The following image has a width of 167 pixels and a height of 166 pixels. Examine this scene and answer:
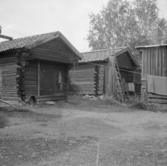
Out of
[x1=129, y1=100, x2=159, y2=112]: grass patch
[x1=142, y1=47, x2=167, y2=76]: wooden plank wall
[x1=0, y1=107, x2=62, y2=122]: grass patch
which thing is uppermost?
[x1=142, y1=47, x2=167, y2=76]: wooden plank wall

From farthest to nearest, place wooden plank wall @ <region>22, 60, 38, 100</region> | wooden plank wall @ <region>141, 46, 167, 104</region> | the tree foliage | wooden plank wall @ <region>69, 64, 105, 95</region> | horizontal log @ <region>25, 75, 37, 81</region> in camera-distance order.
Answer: the tree foliage, wooden plank wall @ <region>69, 64, 105, 95</region>, wooden plank wall @ <region>141, 46, 167, 104</region>, horizontal log @ <region>25, 75, 37, 81</region>, wooden plank wall @ <region>22, 60, 38, 100</region>

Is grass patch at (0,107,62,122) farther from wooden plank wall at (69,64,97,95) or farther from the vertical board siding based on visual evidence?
wooden plank wall at (69,64,97,95)

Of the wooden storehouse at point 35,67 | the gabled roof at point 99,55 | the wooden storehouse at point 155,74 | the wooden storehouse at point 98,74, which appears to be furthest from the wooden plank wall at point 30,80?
the wooden storehouse at point 155,74

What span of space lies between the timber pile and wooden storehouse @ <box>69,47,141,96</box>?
21.9 feet

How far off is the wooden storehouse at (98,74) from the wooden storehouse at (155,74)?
10.5ft

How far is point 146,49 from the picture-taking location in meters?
15.5

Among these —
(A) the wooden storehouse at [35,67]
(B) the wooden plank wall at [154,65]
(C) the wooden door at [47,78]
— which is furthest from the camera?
(B) the wooden plank wall at [154,65]

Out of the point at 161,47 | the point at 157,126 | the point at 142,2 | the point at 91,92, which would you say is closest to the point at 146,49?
the point at 161,47

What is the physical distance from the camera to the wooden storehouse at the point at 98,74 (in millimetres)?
18516

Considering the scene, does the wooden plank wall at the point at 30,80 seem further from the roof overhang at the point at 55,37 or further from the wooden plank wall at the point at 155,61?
the wooden plank wall at the point at 155,61

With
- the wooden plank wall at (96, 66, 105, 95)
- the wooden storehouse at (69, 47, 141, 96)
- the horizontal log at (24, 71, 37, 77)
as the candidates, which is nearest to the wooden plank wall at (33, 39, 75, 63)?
the horizontal log at (24, 71, 37, 77)

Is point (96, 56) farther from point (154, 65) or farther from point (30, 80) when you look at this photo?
point (30, 80)

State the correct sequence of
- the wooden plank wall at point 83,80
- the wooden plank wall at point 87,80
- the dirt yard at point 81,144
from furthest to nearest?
the wooden plank wall at point 83,80, the wooden plank wall at point 87,80, the dirt yard at point 81,144

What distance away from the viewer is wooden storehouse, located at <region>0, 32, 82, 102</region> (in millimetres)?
13273
